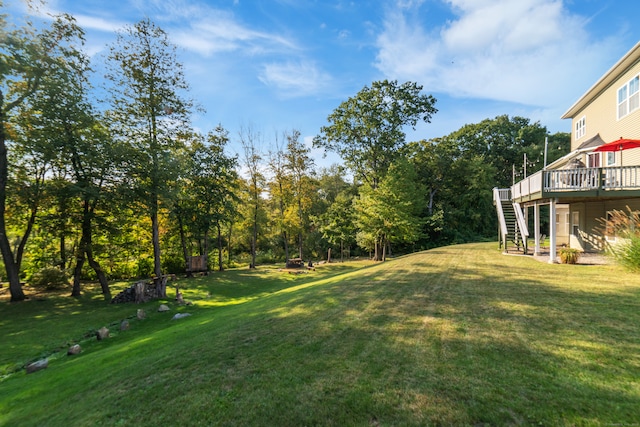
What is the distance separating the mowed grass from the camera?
2.58 meters

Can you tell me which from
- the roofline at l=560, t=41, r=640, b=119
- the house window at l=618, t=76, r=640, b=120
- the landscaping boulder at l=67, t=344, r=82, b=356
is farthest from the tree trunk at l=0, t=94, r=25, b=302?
the house window at l=618, t=76, r=640, b=120

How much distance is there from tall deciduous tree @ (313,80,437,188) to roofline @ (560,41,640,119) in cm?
1327

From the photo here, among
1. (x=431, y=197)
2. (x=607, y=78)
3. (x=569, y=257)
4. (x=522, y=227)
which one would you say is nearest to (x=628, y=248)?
(x=569, y=257)

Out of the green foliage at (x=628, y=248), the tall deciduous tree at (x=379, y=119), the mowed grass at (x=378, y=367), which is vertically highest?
the tall deciduous tree at (x=379, y=119)

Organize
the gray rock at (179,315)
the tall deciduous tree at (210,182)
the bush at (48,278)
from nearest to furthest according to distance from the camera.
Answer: the gray rock at (179,315), the bush at (48,278), the tall deciduous tree at (210,182)

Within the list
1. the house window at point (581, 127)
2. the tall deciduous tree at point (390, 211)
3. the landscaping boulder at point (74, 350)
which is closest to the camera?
the landscaping boulder at point (74, 350)

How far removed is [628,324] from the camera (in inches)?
165

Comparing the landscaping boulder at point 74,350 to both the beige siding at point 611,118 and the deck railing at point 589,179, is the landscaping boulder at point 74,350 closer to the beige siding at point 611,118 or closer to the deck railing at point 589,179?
the deck railing at point 589,179

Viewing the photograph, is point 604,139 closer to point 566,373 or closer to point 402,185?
point 402,185

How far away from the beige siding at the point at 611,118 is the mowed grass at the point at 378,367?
332 inches

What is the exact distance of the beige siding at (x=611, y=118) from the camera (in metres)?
11.1

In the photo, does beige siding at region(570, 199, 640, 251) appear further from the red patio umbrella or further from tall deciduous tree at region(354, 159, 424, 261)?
tall deciduous tree at region(354, 159, 424, 261)

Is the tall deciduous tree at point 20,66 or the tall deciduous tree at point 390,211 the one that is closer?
the tall deciduous tree at point 20,66

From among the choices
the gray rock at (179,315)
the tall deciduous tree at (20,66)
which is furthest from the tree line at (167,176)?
the gray rock at (179,315)
